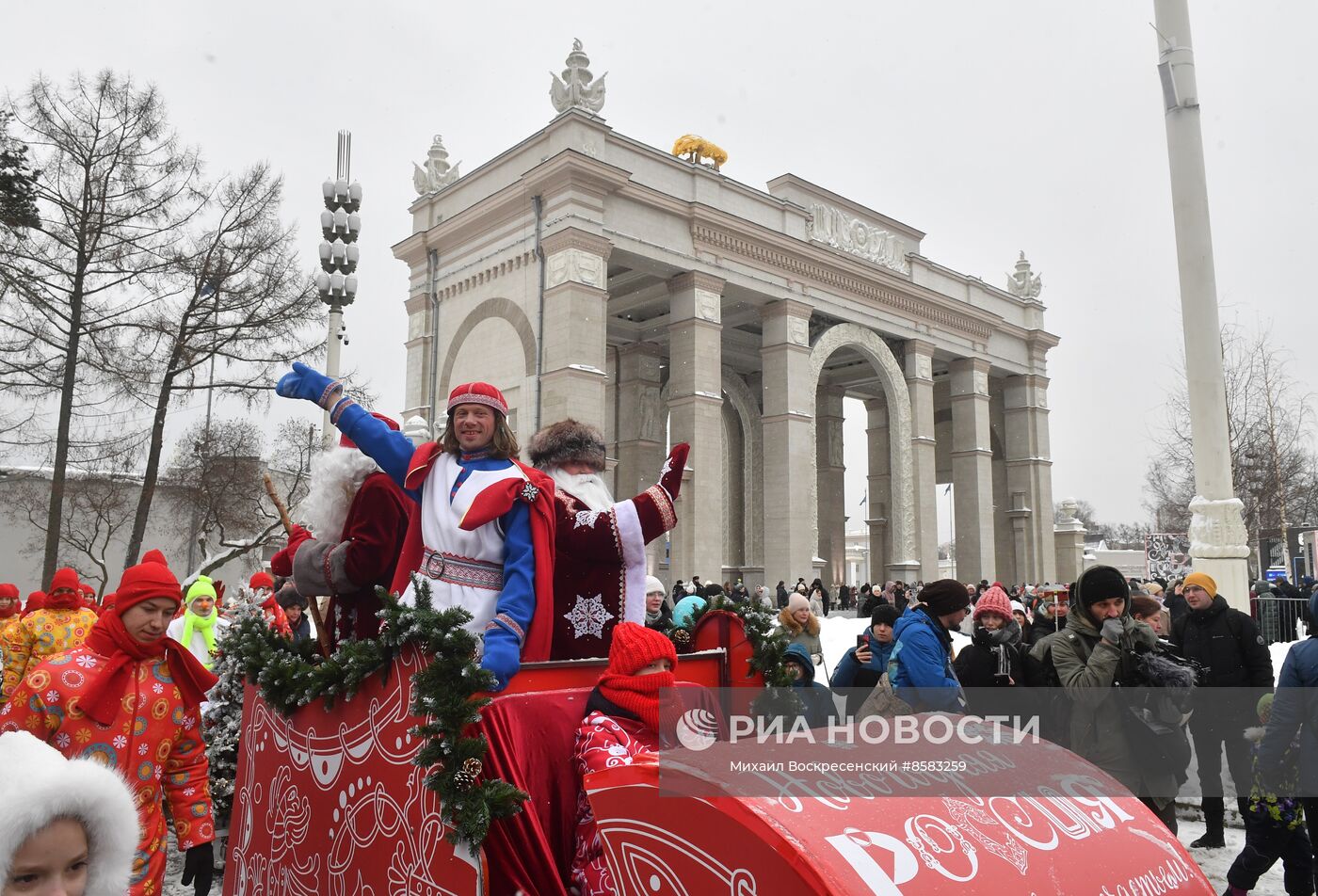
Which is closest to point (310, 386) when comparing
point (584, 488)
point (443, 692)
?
point (584, 488)

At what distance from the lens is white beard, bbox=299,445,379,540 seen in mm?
4031

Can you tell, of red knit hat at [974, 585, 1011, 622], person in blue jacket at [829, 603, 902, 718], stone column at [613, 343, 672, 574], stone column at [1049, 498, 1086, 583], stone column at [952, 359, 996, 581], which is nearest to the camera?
red knit hat at [974, 585, 1011, 622]

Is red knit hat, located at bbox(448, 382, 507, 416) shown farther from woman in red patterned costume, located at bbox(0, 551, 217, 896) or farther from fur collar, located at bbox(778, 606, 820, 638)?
fur collar, located at bbox(778, 606, 820, 638)

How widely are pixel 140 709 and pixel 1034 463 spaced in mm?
38379

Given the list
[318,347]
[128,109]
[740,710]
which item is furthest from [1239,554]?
[128,109]

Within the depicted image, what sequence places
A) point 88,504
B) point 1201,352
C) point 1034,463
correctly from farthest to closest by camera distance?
1. point 1034,463
2. point 88,504
3. point 1201,352

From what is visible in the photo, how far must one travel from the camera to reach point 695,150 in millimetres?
27641

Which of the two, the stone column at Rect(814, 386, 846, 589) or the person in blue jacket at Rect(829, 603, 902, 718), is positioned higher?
the stone column at Rect(814, 386, 846, 589)

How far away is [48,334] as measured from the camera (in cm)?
1855

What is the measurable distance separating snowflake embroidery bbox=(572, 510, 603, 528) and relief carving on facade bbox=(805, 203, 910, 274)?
84.6 feet

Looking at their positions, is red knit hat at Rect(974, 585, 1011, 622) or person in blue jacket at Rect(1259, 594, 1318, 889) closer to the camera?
person in blue jacket at Rect(1259, 594, 1318, 889)

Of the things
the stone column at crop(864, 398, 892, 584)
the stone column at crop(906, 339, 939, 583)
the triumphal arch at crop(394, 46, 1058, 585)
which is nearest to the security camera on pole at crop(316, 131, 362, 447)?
the triumphal arch at crop(394, 46, 1058, 585)

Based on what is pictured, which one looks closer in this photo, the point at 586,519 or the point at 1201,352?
the point at 586,519

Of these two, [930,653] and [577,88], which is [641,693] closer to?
[930,653]
